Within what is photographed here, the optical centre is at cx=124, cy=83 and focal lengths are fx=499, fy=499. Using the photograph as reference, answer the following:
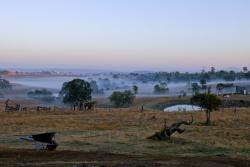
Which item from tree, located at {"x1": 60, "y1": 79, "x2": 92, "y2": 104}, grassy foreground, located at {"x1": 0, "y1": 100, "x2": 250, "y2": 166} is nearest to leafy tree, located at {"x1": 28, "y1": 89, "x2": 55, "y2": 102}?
tree, located at {"x1": 60, "y1": 79, "x2": 92, "y2": 104}

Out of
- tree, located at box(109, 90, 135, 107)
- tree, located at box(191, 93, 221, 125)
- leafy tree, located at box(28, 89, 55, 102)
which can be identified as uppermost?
tree, located at box(191, 93, 221, 125)

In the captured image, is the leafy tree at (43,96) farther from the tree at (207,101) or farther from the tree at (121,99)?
the tree at (207,101)

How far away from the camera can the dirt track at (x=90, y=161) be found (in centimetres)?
2231

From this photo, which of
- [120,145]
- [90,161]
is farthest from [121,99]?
[90,161]

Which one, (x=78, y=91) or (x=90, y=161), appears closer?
(x=90, y=161)

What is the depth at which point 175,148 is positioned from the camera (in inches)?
1291

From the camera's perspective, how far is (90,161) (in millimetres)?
23609

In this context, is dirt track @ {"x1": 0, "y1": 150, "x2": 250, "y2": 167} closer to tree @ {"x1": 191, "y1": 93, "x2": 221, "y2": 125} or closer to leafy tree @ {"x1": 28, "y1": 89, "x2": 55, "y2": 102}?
tree @ {"x1": 191, "y1": 93, "x2": 221, "y2": 125}

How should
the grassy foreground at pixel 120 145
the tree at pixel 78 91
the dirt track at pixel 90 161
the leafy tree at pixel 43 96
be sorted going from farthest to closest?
the leafy tree at pixel 43 96, the tree at pixel 78 91, the grassy foreground at pixel 120 145, the dirt track at pixel 90 161

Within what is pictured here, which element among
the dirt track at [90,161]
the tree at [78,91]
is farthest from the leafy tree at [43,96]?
the dirt track at [90,161]

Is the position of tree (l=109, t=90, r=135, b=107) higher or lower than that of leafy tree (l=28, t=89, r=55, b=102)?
higher

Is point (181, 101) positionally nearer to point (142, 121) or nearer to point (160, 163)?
point (142, 121)

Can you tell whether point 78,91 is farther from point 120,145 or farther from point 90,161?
point 90,161

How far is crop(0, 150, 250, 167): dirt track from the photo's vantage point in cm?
2231
